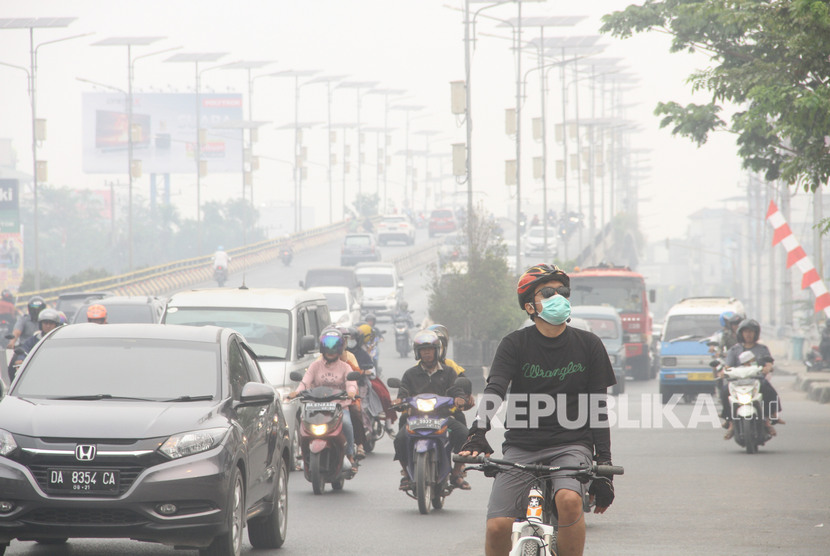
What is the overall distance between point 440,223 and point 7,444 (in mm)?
89551

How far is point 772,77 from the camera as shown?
17781 millimetres

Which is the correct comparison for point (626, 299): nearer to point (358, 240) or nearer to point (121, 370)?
point (121, 370)

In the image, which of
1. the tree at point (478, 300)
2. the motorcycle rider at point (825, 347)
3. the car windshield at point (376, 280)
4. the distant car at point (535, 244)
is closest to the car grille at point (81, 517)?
the motorcycle rider at point (825, 347)

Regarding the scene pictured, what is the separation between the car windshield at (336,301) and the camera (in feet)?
127

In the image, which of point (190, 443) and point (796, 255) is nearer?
point (190, 443)

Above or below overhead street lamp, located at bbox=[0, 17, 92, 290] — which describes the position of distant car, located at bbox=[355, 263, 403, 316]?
below

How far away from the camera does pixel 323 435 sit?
1243 centimetres

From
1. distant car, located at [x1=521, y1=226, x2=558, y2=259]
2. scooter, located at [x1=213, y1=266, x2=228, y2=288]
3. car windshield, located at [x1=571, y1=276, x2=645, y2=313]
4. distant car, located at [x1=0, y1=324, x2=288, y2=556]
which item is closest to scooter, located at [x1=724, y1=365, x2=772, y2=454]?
distant car, located at [x1=0, y1=324, x2=288, y2=556]

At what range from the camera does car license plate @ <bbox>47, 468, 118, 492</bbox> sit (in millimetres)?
7488

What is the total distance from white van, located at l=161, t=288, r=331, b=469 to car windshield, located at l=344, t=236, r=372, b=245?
56.4 m

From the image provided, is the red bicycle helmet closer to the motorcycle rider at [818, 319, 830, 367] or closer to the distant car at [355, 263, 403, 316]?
the motorcycle rider at [818, 319, 830, 367]

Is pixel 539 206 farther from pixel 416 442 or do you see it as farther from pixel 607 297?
pixel 416 442

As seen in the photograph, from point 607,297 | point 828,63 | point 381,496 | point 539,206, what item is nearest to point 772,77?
point 828,63

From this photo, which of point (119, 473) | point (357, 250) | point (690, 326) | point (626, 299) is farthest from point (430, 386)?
point (357, 250)
